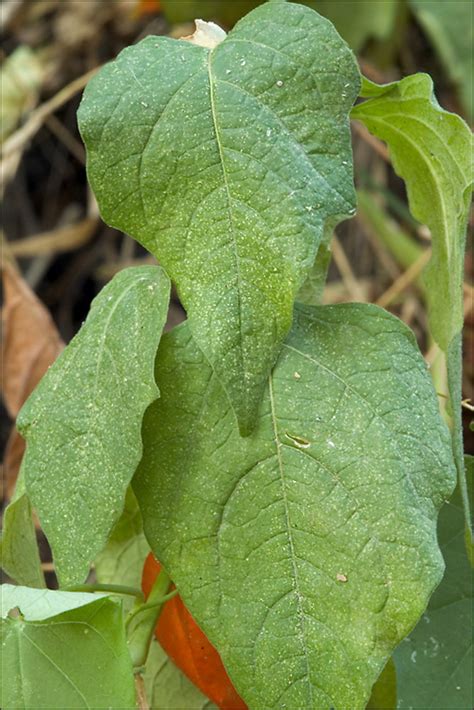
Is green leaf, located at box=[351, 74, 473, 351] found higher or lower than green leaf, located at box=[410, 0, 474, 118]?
higher

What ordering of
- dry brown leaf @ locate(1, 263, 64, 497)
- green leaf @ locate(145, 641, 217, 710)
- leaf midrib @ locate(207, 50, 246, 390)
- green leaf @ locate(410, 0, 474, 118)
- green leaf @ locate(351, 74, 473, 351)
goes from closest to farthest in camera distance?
leaf midrib @ locate(207, 50, 246, 390) < green leaf @ locate(351, 74, 473, 351) < green leaf @ locate(145, 641, 217, 710) < dry brown leaf @ locate(1, 263, 64, 497) < green leaf @ locate(410, 0, 474, 118)

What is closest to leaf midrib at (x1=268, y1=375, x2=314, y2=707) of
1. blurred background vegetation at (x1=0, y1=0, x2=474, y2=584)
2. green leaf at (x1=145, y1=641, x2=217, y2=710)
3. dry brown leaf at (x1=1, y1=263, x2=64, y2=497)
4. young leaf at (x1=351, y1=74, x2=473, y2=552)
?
young leaf at (x1=351, y1=74, x2=473, y2=552)

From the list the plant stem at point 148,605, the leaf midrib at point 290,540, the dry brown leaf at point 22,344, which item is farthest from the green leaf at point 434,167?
the dry brown leaf at point 22,344

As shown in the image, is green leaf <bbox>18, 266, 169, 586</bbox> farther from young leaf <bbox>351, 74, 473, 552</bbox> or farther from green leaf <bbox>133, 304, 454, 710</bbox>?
young leaf <bbox>351, 74, 473, 552</bbox>

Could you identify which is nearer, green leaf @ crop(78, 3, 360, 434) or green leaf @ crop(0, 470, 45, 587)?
green leaf @ crop(78, 3, 360, 434)

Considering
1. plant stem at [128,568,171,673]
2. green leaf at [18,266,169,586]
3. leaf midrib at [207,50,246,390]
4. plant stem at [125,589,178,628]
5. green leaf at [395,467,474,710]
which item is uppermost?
leaf midrib at [207,50,246,390]

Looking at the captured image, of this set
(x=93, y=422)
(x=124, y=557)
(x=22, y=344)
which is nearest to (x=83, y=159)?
(x=22, y=344)

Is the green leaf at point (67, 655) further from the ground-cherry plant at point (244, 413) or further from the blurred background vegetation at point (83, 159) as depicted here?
the blurred background vegetation at point (83, 159)

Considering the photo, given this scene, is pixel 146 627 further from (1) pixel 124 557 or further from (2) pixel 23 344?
(2) pixel 23 344

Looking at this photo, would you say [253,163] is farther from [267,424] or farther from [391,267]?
[391,267]
